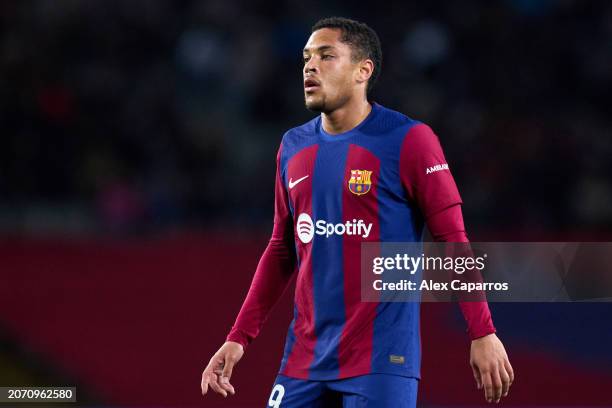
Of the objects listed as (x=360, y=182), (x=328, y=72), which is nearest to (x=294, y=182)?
(x=360, y=182)

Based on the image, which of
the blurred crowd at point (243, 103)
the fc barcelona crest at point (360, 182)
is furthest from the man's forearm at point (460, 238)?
the blurred crowd at point (243, 103)

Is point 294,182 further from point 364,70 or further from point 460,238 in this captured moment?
point 460,238

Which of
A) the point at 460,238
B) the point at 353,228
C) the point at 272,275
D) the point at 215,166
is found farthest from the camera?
the point at 215,166

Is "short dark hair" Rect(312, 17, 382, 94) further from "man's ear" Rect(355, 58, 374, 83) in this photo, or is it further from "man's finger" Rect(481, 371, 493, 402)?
"man's finger" Rect(481, 371, 493, 402)

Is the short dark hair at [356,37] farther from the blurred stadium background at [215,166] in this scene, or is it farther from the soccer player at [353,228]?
the blurred stadium background at [215,166]

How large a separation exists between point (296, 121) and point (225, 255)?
201cm

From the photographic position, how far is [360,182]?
3402 millimetres

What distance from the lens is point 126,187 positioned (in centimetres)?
802

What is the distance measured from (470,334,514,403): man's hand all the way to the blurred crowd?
4.62 meters

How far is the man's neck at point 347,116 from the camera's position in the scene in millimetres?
3561

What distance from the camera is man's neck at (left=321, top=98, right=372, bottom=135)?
3.56 m

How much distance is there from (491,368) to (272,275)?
3.17ft

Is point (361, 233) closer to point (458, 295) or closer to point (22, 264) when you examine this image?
point (458, 295)

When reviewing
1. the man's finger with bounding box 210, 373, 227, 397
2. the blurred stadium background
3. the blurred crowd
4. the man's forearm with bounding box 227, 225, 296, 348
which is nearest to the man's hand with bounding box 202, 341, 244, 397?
the man's finger with bounding box 210, 373, 227, 397
